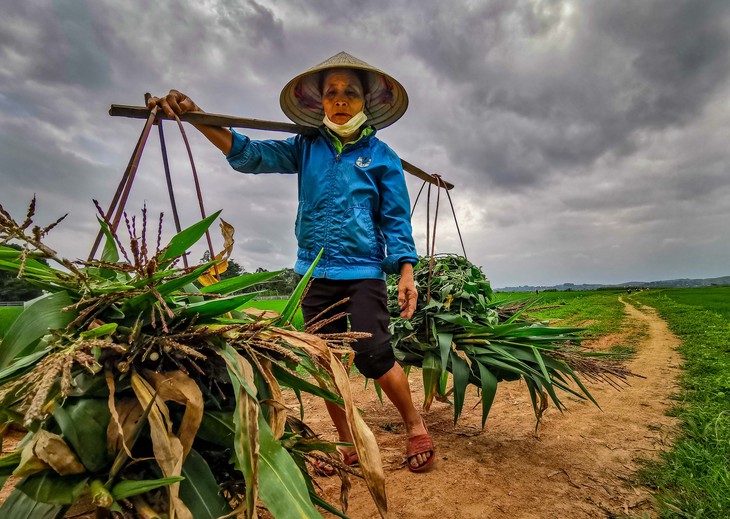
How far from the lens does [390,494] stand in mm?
2043

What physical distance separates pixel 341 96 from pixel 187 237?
5.36 ft

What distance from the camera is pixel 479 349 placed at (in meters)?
2.45

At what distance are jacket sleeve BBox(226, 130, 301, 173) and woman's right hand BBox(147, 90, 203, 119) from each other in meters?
0.37

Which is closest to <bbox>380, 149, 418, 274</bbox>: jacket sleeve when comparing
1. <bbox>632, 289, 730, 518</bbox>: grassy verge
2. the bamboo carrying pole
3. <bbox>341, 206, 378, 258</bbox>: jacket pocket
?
<bbox>341, 206, 378, 258</bbox>: jacket pocket

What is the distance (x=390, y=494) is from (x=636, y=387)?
308cm

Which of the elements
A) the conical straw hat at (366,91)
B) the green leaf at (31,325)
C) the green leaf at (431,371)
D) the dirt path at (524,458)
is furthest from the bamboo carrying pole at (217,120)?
the dirt path at (524,458)

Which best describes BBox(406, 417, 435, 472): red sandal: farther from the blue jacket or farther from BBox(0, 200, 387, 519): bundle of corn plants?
BBox(0, 200, 387, 519): bundle of corn plants

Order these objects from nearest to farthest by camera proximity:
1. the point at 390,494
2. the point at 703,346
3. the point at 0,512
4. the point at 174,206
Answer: the point at 0,512, the point at 174,206, the point at 390,494, the point at 703,346

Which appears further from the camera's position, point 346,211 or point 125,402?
point 346,211

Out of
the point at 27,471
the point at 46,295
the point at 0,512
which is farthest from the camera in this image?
the point at 46,295

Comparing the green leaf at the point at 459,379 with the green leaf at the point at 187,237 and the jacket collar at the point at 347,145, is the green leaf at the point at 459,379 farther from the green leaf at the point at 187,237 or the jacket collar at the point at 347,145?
the green leaf at the point at 187,237

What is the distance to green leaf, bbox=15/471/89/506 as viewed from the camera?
739 millimetres

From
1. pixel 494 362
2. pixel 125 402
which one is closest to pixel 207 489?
pixel 125 402

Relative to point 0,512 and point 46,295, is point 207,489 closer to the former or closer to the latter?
point 0,512
